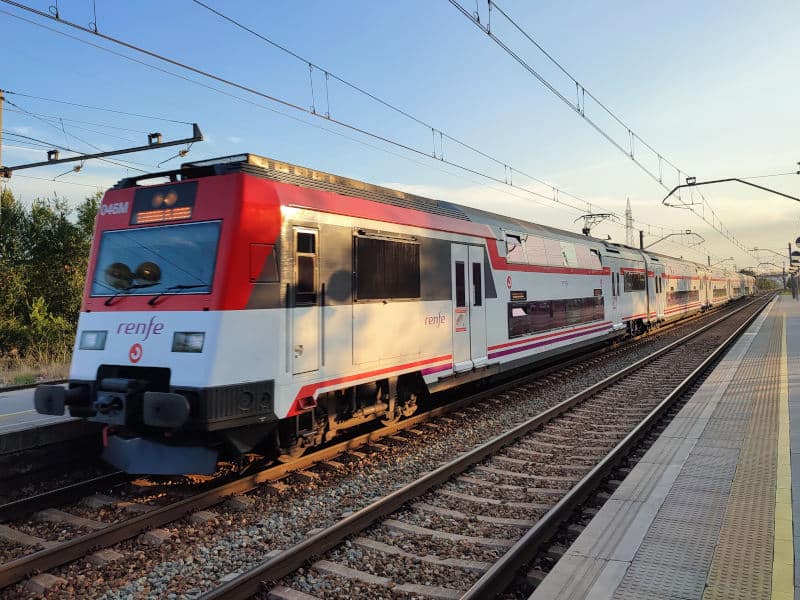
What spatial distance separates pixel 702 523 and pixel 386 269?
14.8ft

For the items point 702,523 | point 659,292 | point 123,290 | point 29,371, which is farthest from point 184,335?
point 659,292

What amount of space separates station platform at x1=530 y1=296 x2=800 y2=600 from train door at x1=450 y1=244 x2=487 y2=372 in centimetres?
317

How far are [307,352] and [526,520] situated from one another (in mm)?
2774

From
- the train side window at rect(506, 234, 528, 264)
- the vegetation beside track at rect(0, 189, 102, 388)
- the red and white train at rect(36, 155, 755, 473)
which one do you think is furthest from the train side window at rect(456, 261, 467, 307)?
the vegetation beside track at rect(0, 189, 102, 388)

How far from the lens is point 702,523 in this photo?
4.53 metres

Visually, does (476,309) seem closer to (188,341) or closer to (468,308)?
(468,308)

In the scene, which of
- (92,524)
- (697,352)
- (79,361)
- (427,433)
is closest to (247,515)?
(92,524)

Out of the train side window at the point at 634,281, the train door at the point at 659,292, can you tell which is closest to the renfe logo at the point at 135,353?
the train side window at the point at 634,281

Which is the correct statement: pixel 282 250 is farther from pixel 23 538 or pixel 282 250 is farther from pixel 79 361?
pixel 23 538

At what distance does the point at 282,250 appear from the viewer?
19.4ft

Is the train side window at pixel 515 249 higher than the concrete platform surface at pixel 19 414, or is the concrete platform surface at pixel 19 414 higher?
the train side window at pixel 515 249

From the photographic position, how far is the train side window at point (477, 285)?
968cm

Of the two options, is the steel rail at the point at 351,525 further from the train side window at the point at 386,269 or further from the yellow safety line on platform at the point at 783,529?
the yellow safety line on platform at the point at 783,529

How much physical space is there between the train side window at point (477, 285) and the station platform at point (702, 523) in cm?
352
